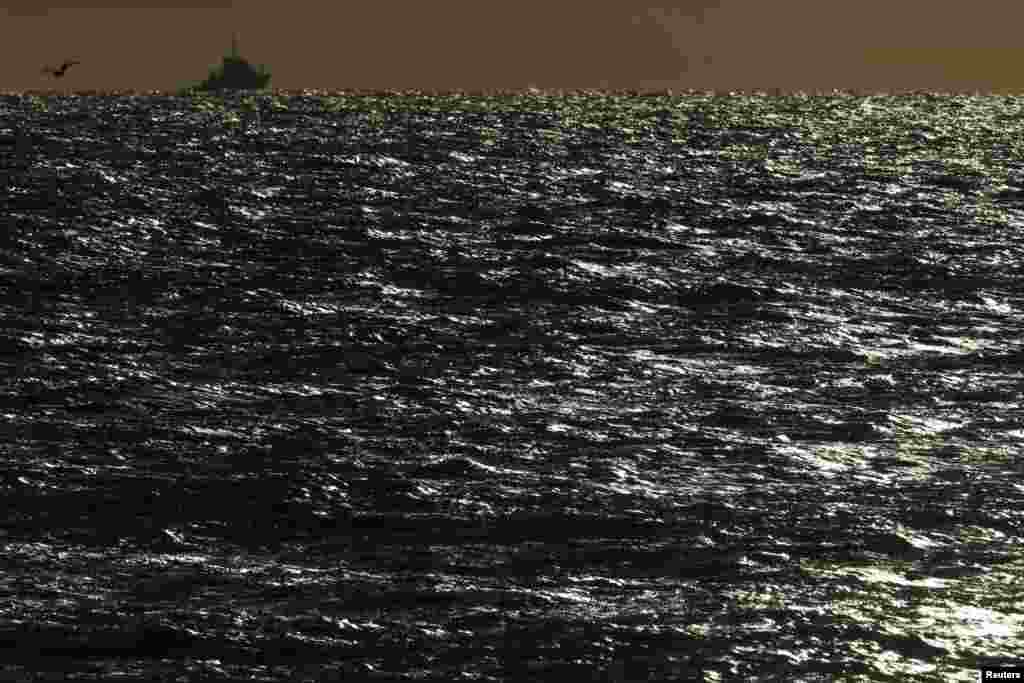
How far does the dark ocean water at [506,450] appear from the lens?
68.9 feet

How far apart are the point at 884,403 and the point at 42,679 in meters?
19.0

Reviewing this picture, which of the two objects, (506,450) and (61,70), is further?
(61,70)

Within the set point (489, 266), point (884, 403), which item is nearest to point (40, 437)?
point (884, 403)

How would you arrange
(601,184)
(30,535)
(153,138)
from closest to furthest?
(30,535) < (601,184) < (153,138)

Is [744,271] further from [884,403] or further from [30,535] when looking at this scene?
[30,535]

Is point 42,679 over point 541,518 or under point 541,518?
under

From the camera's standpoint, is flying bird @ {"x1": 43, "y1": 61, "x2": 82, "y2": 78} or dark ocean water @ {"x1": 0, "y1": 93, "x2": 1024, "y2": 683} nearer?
dark ocean water @ {"x1": 0, "y1": 93, "x2": 1024, "y2": 683}

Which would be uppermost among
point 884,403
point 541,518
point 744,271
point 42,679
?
point 744,271

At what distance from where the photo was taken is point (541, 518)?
26.1m

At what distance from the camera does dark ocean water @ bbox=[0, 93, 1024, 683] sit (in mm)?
21000

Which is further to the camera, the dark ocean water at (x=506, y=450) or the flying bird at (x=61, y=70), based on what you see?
the flying bird at (x=61, y=70)

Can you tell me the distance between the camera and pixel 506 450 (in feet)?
99.8

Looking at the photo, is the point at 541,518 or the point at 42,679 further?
the point at 541,518

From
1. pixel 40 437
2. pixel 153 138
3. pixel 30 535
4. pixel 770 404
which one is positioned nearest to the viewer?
pixel 30 535
